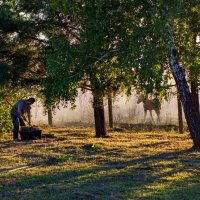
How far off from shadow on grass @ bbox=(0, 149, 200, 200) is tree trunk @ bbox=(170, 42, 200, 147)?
2.66m

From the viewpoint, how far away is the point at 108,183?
8406mm

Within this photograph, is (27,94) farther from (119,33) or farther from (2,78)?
(119,33)

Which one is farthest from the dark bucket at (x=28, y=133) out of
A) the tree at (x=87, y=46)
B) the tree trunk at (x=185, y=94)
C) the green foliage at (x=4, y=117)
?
the tree trunk at (x=185, y=94)

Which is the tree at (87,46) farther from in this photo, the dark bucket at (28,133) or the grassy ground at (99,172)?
the dark bucket at (28,133)

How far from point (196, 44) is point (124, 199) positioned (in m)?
7.53

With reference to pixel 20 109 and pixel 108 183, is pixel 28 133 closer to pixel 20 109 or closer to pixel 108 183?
→ pixel 20 109

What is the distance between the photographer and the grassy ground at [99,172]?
24.9ft

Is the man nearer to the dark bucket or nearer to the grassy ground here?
the dark bucket

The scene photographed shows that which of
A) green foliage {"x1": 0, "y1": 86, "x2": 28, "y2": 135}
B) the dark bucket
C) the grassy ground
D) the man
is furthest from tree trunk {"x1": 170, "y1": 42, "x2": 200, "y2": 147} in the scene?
green foliage {"x1": 0, "y1": 86, "x2": 28, "y2": 135}

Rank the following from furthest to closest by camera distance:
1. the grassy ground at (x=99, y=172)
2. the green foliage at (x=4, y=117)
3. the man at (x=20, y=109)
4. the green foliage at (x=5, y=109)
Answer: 1. the green foliage at (x=4, y=117)
2. the green foliage at (x=5, y=109)
3. the man at (x=20, y=109)
4. the grassy ground at (x=99, y=172)

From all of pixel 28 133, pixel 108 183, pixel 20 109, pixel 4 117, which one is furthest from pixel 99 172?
pixel 4 117

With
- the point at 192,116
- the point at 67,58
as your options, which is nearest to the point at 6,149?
the point at 67,58

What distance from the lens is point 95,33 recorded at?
40.3 feet

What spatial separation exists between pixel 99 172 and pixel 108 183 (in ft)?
3.94
